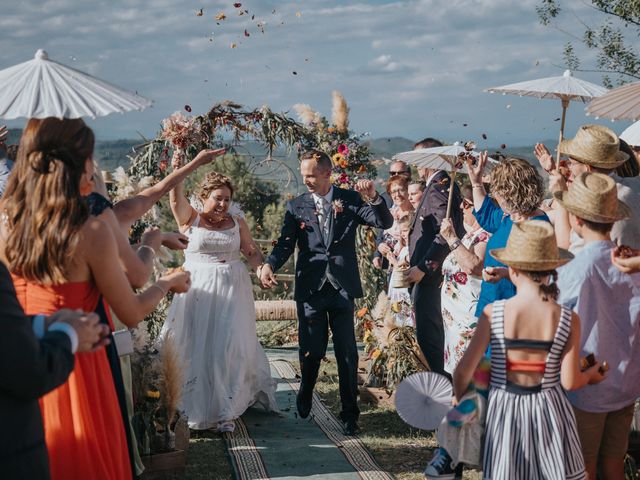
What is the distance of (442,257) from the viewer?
22.1 ft

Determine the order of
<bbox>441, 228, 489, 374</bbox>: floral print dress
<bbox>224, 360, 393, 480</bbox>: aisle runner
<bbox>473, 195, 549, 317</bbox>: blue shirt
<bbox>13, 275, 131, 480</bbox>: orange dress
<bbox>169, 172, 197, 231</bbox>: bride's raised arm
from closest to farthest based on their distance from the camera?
<bbox>13, 275, 131, 480</bbox>: orange dress, <bbox>473, 195, 549, 317</bbox>: blue shirt, <bbox>224, 360, 393, 480</bbox>: aisle runner, <bbox>441, 228, 489, 374</bbox>: floral print dress, <bbox>169, 172, 197, 231</bbox>: bride's raised arm

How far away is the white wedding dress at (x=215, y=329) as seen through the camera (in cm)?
673

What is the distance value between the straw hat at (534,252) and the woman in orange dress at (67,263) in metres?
1.55

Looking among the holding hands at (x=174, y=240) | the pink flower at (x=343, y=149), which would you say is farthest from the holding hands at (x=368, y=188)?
the holding hands at (x=174, y=240)

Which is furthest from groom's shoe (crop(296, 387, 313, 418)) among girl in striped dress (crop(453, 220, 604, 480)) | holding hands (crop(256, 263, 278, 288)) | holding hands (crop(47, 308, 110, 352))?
holding hands (crop(47, 308, 110, 352))

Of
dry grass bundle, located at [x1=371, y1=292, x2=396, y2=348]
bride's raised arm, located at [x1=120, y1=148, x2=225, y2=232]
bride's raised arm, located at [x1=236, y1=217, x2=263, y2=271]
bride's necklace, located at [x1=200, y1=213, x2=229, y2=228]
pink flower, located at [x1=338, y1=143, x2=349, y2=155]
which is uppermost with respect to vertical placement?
bride's raised arm, located at [x1=120, y1=148, x2=225, y2=232]

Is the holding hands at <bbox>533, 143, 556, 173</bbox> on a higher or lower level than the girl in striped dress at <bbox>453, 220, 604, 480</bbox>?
higher

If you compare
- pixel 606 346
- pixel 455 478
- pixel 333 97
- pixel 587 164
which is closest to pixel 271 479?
pixel 455 478

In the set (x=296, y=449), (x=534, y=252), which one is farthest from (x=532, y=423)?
(x=296, y=449)

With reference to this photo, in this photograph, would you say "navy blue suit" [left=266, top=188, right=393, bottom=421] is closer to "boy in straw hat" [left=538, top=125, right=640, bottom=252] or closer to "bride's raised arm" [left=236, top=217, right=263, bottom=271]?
"bride's raised arm" [left=236, top=217, right=263, bottom=271]

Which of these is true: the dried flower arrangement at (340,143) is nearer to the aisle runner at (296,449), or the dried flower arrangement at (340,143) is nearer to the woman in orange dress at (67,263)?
the aisle runner at (296,449)

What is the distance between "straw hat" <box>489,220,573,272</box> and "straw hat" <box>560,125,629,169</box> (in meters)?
1.00

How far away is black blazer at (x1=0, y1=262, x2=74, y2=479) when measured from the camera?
2307 mm

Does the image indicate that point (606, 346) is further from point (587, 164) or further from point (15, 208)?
point (15, 208)
